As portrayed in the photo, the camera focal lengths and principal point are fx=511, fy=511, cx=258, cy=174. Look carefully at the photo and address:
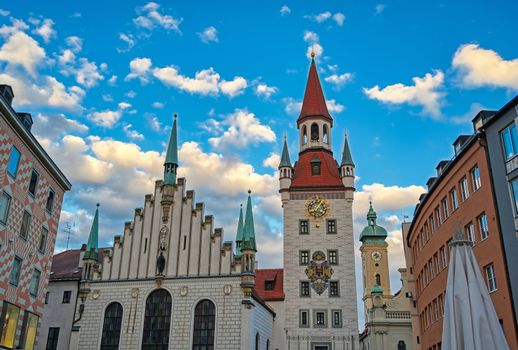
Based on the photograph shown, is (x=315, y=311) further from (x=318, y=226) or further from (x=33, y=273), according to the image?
(x=33, y=273)

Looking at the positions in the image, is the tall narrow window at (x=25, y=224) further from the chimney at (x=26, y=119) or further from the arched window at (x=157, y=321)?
the arched window at (x=157, y=321)

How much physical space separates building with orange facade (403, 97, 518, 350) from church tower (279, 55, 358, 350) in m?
6.81

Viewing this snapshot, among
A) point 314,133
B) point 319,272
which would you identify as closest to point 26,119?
point 319,272

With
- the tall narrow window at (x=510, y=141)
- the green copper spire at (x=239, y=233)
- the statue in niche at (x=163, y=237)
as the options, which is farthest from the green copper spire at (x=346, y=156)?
the tall narrow window at (x=510, y=141)

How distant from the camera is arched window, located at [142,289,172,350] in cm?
3934

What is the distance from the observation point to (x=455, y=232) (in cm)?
1931

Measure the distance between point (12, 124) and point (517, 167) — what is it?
2481 centimetres

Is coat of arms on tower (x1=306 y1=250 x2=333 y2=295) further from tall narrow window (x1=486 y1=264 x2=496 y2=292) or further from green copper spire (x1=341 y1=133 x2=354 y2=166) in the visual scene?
tall narrow window (x1=486 y1=264 x2=496 y2=292)

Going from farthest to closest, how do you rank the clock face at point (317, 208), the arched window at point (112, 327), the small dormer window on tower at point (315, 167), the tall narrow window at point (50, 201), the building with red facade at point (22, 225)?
the small dormer window on tower at point (315, 167), the clock face at point (317, 208), the arched window at point (112, 327), the tall narrow window at point (50, 201), the building with red facade at point (22, 225)

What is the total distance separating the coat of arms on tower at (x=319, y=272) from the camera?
4847 cm

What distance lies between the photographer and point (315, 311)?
47562 millimetres

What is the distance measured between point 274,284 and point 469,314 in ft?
125

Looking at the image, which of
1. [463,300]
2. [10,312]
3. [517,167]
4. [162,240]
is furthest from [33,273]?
[517,167]

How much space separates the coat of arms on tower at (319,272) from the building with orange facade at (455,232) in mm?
8408
